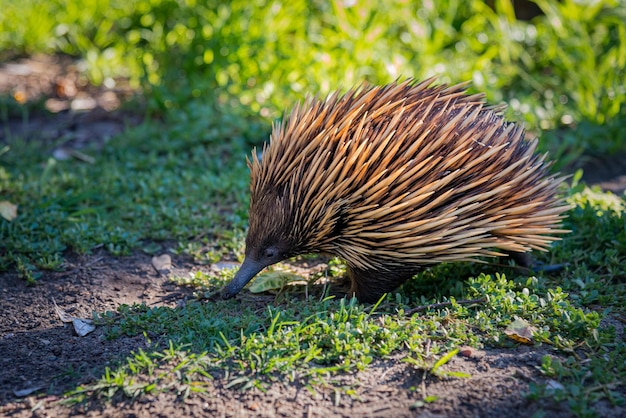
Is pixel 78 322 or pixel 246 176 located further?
pixel 246 176

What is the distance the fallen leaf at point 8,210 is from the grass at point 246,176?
0.09 metres

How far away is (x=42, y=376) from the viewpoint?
8.70 feet

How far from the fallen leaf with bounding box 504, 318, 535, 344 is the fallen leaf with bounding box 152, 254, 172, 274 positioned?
1.78 meters

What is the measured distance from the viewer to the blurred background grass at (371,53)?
534 cm

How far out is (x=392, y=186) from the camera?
2854 mm

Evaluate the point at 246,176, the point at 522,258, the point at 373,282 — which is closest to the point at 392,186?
the point at 373,282

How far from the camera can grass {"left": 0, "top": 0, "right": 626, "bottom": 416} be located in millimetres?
2670

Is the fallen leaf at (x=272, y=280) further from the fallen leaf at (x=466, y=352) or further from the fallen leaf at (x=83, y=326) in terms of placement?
the fallen leaf at (x=466, y=352)

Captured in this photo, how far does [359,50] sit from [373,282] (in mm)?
2923

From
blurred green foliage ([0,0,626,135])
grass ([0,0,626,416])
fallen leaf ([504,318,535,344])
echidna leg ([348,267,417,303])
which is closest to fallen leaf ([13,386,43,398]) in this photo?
grass ([0,0,626,416])

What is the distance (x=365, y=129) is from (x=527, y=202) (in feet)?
2.80

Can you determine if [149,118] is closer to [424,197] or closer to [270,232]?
[270,232]

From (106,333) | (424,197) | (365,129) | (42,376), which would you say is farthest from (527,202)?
(42,376)

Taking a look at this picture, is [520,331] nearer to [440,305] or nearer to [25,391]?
[440,305]
